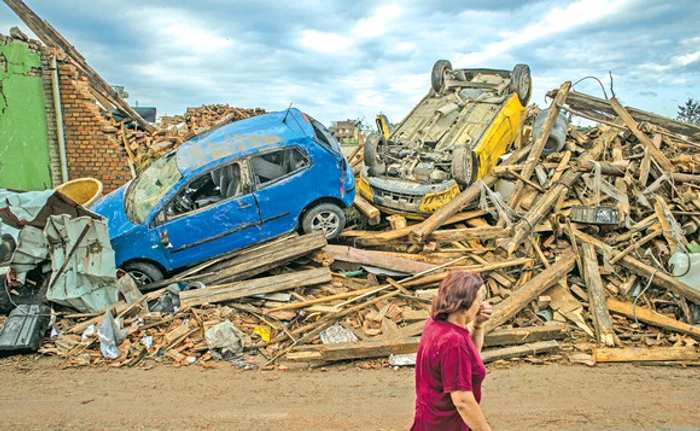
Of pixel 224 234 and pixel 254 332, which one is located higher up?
pixel 224 234

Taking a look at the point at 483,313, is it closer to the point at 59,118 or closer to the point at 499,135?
the point at 499,135

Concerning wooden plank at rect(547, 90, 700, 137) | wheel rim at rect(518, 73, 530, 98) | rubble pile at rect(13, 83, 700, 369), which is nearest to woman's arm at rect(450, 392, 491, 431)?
rubble pile at rect(13, 83, 700, 369)

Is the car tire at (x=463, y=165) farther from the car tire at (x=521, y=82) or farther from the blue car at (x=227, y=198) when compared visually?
the car tire at (x=521, y=82)

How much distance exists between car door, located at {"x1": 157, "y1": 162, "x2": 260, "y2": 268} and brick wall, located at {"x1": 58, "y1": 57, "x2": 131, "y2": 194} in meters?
4.54

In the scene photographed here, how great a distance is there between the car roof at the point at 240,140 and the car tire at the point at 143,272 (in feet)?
5.02

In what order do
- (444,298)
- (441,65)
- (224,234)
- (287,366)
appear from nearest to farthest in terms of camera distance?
(444,298) < (287,366) < (224,234) < (441,65)

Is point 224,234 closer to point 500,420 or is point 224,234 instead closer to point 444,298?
point 500,420

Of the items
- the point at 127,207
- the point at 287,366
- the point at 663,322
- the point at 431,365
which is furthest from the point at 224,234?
the point at 663,322

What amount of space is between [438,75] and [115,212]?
26.2 ft

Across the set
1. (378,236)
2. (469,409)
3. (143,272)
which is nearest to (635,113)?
(378,236)

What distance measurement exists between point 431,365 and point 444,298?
0.39 meters

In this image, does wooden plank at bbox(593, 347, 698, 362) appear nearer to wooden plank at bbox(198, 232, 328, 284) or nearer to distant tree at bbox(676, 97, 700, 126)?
wooden plank at bbox(198, 232, 328, 284)

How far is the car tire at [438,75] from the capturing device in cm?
1197

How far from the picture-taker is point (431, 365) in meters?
2.80
